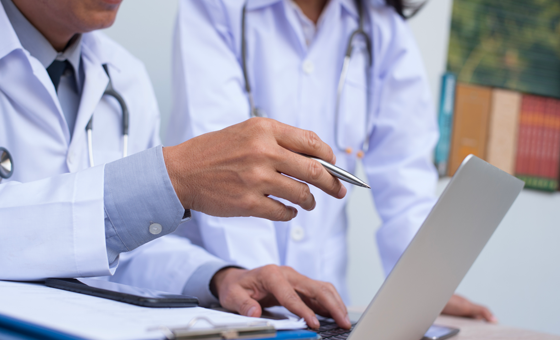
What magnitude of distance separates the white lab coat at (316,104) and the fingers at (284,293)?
0.90ft

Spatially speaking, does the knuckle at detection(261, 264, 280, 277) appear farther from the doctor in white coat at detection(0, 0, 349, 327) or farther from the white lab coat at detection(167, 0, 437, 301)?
the white lab coat at detection(167, 0, 437, 301)

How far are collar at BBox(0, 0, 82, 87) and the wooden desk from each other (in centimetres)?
72

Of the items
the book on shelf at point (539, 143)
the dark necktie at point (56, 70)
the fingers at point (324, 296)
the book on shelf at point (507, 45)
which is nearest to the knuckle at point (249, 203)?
the fingers at point (324, 296)

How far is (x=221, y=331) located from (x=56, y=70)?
0.72m

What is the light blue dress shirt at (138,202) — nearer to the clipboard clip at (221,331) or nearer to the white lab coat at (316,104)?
the clipboard clip at (221,331)

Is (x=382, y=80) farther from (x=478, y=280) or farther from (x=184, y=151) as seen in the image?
(x=478, y=280)

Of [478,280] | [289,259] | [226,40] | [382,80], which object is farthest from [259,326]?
[478,280]

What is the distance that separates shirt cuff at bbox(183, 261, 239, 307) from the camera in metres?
0.79

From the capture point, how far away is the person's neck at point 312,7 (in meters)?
1.32

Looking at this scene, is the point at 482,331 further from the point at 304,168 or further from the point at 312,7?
the point at 312,7

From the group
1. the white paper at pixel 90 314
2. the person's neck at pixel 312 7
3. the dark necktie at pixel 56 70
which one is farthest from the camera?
the person's neck at pixel 312 7

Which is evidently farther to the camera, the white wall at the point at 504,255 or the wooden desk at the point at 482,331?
the white wall at the point at 504,255

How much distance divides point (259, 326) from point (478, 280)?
1.90 metres

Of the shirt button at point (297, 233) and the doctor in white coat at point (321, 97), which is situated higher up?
the doctor in white coat at point (321, 97)
